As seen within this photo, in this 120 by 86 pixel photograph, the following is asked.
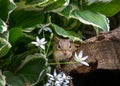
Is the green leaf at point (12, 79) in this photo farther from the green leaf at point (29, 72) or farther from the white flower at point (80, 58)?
the white flower at point (80, 58)

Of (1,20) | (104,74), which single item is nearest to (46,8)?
(1,20)

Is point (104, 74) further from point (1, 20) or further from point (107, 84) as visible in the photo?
point (1, 20)

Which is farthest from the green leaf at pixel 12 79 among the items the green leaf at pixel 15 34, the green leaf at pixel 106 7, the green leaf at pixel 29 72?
the green leaf at pixel 106 7

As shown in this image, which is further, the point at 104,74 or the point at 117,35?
the point at 104,74

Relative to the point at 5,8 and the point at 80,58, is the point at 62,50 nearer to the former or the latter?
the point at 80,58

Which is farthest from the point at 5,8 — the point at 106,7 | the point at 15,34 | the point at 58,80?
the point at 106,7

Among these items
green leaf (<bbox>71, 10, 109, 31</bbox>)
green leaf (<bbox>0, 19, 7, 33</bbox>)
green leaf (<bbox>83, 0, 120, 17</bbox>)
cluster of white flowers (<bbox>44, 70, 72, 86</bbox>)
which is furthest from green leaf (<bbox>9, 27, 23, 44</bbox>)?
green leaf (<bbox>83, 0, 120, 17</bbox>)
